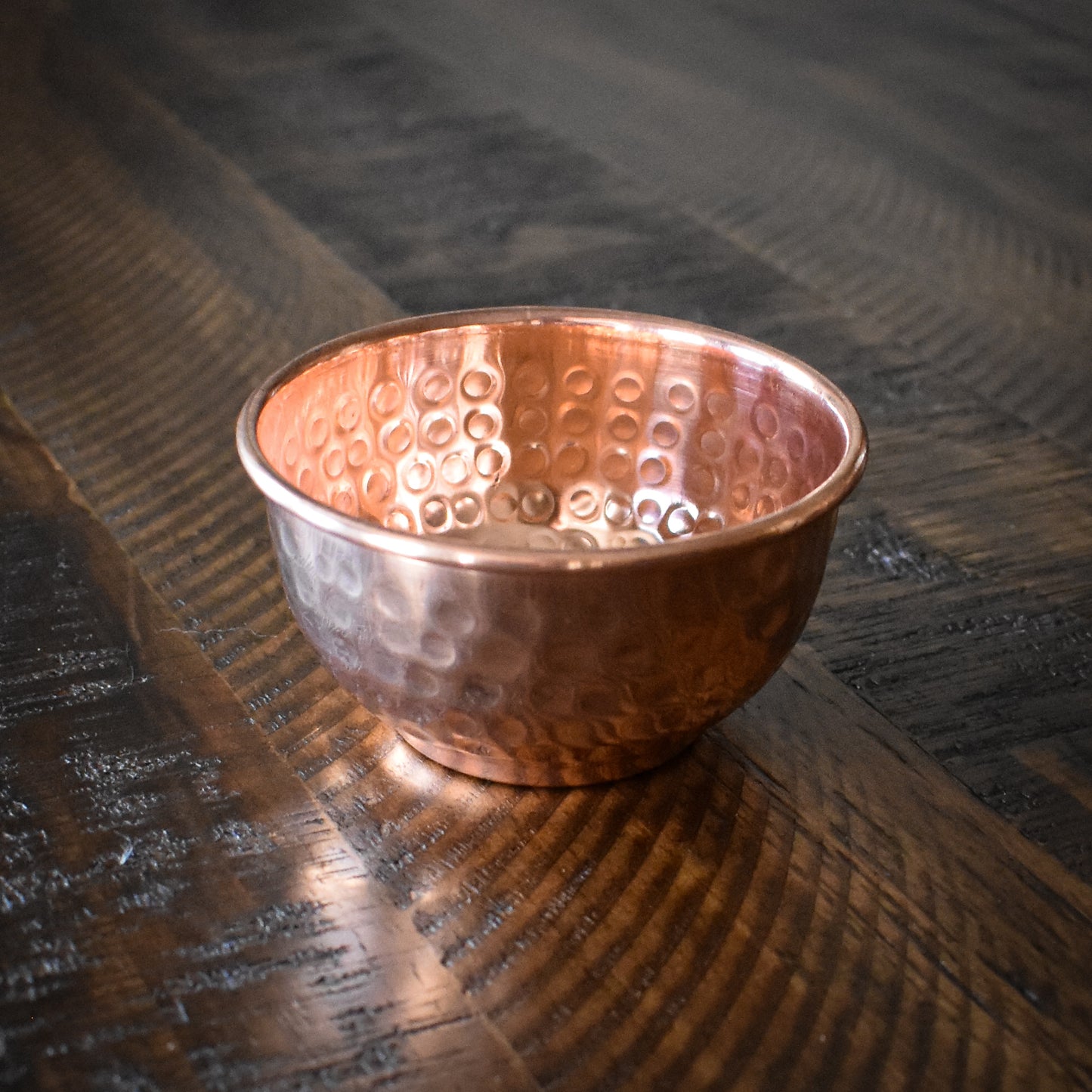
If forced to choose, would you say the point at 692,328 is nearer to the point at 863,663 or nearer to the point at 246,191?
the point at 863,663

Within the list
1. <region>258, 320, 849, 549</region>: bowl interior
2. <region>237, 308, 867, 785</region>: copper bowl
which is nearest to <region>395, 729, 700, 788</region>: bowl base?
<region>237, 308, 867, 785</region>: copper bowl

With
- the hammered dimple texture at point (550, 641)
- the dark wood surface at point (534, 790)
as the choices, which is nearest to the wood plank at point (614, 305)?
the dark wood surface at point (534, 790)

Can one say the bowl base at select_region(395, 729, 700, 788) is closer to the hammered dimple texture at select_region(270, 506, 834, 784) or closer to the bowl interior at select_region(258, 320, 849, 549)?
the hammered dimple texture at select_region(270, 506, 834, 784)

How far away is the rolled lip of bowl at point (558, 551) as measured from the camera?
17.5 inches

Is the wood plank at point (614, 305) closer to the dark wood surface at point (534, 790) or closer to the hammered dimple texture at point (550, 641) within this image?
the dark wood surface at point (534, 790)

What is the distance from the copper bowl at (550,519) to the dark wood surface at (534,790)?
5 centimetres

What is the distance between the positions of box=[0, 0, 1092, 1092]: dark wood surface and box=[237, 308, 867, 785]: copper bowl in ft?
0.18

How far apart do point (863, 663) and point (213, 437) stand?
1.42ft

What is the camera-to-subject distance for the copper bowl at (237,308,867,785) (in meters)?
0.46

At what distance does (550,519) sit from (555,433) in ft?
0.14

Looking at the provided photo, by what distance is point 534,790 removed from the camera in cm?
55

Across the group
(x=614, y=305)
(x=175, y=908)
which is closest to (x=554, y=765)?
(x=175, y=908)

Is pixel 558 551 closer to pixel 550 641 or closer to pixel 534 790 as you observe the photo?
pixel 550 641

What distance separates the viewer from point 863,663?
64cm
